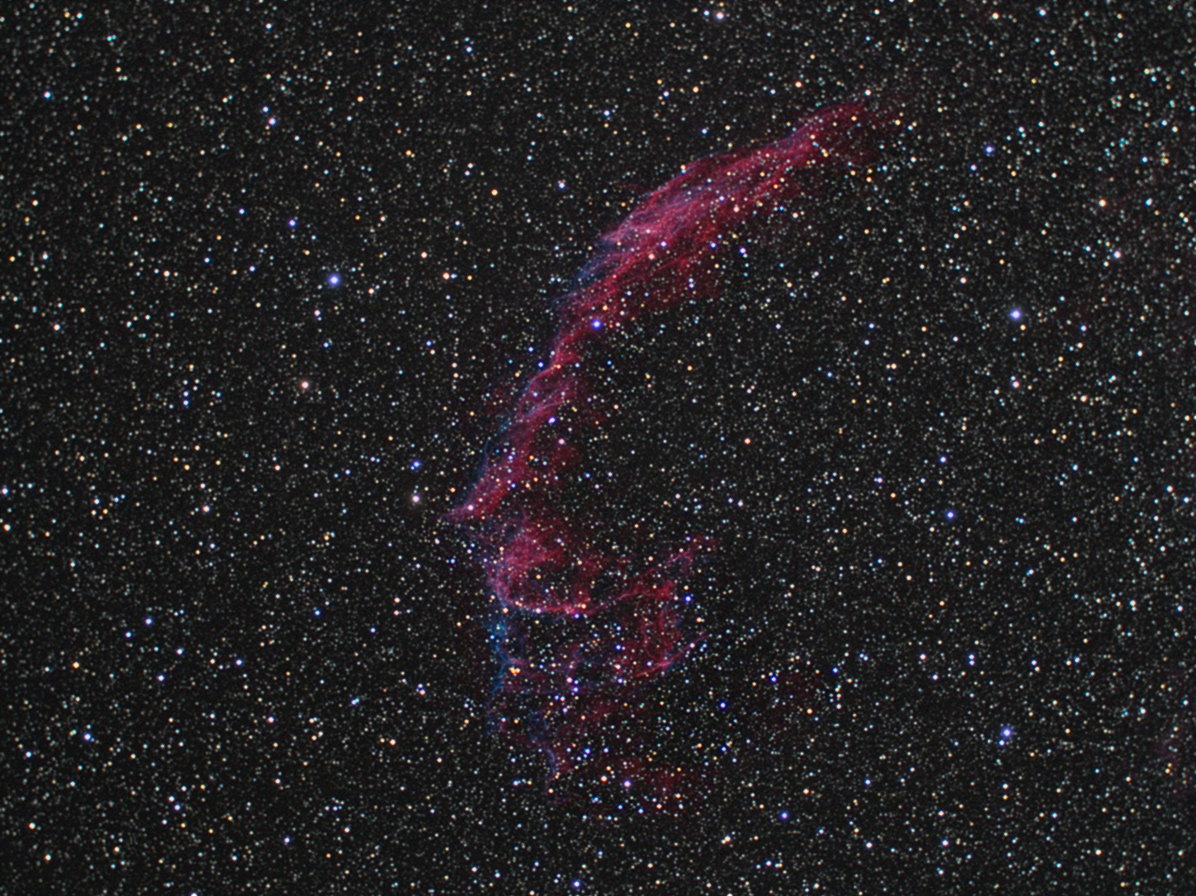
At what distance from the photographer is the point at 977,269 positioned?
0.51 m

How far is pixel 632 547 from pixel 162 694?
314 millimetres

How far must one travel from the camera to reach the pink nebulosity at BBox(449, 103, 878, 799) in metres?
0.47

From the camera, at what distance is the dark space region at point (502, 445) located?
474 millimetres

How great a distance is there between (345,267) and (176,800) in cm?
36

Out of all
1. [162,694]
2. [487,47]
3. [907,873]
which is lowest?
[907,873]

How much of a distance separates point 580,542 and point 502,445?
8 cm

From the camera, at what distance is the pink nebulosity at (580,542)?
1.56 feet

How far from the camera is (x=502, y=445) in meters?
0.48

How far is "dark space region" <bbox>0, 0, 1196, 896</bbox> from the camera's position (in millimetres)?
474

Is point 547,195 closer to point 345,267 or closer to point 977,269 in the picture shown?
point 345,267

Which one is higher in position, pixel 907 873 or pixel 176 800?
pixel 176 800

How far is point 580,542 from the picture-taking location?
0.48 metres

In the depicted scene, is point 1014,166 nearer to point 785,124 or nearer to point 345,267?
point 785,124

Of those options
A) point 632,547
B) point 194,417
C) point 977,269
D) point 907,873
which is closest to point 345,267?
point 194,417
